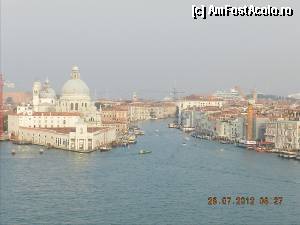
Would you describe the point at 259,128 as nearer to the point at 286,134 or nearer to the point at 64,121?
the point at 286,134

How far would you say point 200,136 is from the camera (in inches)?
766

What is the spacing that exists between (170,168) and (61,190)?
8.73 feet

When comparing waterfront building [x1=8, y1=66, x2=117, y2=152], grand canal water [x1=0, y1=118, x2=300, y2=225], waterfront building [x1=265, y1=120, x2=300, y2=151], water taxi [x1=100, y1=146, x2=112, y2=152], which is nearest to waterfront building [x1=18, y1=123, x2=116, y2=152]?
waterfront building [x1=8, y1=66, x2=117, y2=152]

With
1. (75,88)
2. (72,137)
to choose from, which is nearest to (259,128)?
(72,137)

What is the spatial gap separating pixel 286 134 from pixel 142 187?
20.7ft

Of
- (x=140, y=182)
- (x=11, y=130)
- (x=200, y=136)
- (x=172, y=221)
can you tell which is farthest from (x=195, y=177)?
(x=200, y=136)

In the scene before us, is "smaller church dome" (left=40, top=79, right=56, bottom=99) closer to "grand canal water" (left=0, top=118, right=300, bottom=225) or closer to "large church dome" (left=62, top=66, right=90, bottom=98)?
"large church dome" (left=62, top=66, right=90, bottom=98)

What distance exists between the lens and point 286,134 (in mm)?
14062

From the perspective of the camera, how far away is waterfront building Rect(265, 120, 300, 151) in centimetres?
1370

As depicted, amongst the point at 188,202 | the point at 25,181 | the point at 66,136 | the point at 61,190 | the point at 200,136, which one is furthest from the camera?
the point at 200,136

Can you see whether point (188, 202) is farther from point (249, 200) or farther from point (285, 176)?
point (285, 176)

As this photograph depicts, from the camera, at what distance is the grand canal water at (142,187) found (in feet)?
21.8

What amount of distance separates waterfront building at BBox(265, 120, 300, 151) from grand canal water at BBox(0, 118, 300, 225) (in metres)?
1.14

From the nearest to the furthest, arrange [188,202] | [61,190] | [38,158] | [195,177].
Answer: [188,202], [61,190], [195,177], [38,158]
